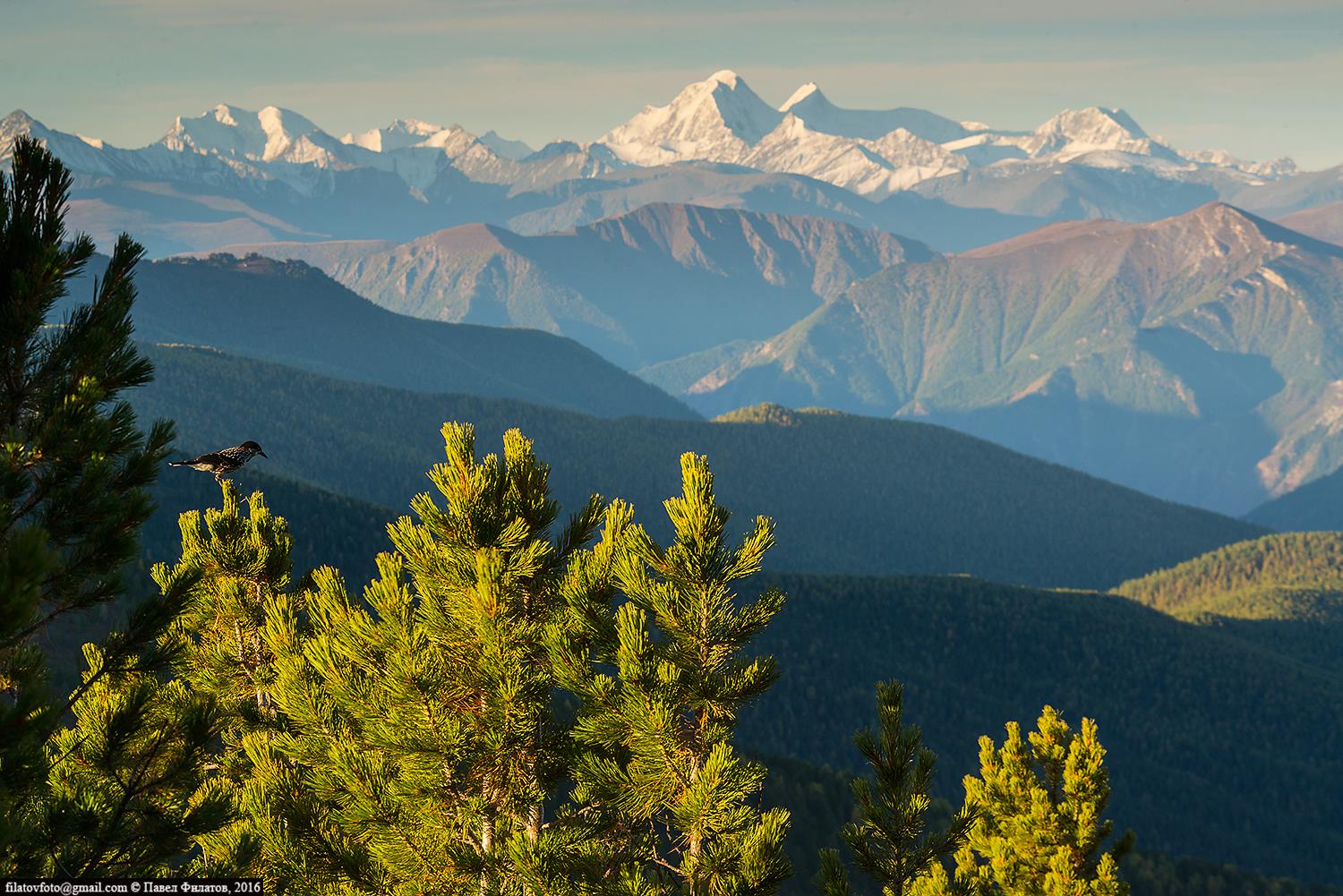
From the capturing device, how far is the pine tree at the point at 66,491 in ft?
53.1

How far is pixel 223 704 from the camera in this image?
91.7ft

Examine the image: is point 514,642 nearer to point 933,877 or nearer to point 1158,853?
point 933,877

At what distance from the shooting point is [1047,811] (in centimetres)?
3800

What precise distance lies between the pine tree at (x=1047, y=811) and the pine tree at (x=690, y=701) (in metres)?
19.5

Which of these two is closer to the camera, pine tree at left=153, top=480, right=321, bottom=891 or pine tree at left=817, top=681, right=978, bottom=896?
pine tree at left=817, top=681, right=978, bottom=896


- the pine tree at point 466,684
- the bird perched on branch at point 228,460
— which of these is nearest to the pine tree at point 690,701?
the pine tree at point 466,684

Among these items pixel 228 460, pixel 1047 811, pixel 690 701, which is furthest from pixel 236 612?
pixel 1047 811

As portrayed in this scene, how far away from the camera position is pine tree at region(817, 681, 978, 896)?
72.2ft

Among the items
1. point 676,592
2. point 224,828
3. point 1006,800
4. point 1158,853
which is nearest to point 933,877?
point 1006,800

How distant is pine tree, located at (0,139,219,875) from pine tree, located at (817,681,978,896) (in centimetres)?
1071

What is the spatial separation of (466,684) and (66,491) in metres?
6.77

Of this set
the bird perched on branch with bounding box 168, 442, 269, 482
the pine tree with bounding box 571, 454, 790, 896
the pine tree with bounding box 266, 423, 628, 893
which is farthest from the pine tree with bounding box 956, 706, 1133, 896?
the bird perched on branch with bounding box 168, 442, 269, 482

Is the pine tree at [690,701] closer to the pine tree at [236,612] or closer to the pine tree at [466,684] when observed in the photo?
the pine tree at [466,684]

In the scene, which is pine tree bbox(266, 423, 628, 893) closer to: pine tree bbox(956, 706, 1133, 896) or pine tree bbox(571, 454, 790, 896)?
pine tree bbox(571, 454, 790, 896)
